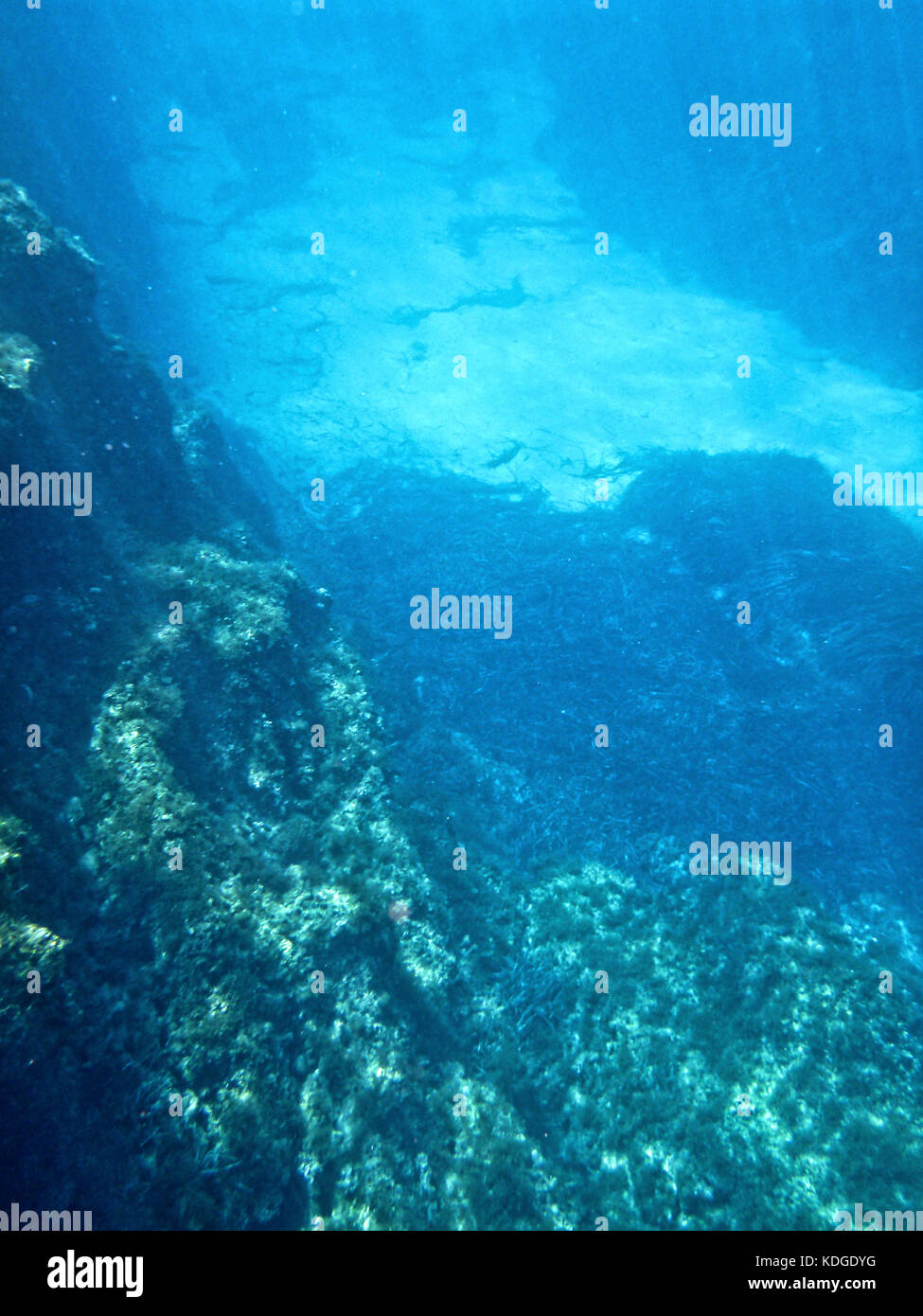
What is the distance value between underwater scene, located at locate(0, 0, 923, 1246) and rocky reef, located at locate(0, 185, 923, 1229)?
0.15 feet

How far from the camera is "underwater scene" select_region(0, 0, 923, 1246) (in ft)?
20.6

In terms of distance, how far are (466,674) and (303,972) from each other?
6.67 metres

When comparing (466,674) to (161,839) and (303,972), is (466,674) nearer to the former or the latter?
(303,972)

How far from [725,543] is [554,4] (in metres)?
28.1

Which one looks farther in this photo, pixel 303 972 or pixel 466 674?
pixel 466 674

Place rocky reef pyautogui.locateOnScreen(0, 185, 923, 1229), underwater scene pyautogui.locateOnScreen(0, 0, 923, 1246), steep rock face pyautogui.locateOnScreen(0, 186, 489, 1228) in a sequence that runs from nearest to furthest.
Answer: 1. steep rock face pyautogui.locateOnScreen(0, 186, 489, 1228)
2. rocky reef pyautogui.locateOnScreen(0, 185, 923, 1229)
3. underwater scene pyautogui.locateOnScreen(0, 0, 923, 1246)

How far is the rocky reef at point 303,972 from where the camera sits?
5715mm

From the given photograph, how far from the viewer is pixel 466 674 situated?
487 inches

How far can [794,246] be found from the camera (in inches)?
920

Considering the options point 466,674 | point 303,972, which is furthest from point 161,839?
point 466,674

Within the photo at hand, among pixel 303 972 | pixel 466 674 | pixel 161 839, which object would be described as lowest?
pixel 303 972

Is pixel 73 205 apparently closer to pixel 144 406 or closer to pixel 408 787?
pixel 144 406

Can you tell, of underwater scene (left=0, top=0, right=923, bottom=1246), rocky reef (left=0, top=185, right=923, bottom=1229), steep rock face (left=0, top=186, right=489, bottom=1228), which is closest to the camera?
steep rock face (left=0, top=186, right=489, bottom=1228)

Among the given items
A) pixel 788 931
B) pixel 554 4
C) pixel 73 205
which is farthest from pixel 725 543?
pixel 554 4
